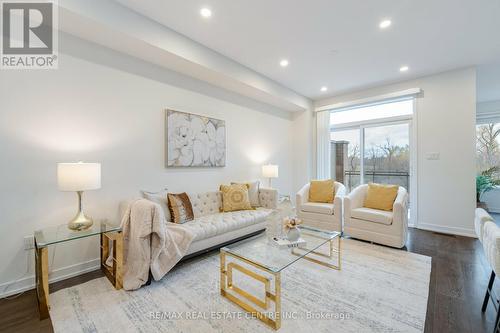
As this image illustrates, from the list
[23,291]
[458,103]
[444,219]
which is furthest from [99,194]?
[458,103]

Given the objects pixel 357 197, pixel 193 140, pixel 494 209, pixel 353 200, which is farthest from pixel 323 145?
pixel 494 209

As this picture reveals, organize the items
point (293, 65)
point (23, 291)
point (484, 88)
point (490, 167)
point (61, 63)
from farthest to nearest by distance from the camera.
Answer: point (490, 167) → point (484, 88) → point (293, 65) → point (61, 63) → point (23, 291)

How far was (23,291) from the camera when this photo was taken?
81.5 inches

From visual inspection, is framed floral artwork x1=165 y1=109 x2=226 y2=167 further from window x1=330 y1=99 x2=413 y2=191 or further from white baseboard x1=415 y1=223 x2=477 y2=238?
white baseboard x1=415 y1=223 x2=477 y2=238

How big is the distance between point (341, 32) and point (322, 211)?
267 centimetres

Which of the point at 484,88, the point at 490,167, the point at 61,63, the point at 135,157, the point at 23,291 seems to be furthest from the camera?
the point at 490,167

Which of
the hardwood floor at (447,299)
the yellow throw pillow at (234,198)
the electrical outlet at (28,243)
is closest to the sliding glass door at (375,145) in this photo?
the hardwood floor at (447,299)

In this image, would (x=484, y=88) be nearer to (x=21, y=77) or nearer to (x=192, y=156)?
(x=192, y=156)

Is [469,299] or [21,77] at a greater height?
[21,77]

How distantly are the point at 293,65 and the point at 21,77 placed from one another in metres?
3.47

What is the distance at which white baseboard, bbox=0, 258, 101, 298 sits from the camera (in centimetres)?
203

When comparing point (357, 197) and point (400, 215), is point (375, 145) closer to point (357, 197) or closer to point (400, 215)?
point (357, 197)

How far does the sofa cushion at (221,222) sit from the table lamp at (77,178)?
3.36 feet

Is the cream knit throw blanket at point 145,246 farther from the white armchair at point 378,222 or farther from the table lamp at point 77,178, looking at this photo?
the white armchair at point 378,222
